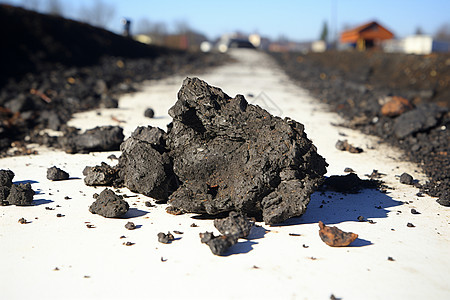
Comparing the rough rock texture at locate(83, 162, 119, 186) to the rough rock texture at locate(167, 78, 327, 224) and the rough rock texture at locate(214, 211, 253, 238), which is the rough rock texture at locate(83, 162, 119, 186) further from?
the rough rock texture at locate(214, 211, 253, 238)

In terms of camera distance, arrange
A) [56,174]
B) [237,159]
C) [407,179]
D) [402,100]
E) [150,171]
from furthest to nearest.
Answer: [402,100] < [407,179] < [56,174] < [150,171] < [237,159]

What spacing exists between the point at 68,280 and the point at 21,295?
1.18 feet

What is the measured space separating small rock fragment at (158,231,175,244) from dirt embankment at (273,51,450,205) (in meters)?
3.49

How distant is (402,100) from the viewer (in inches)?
421

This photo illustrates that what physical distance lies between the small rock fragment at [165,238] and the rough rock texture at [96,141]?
367 centimetres

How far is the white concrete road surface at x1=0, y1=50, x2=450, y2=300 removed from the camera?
11.5 ft

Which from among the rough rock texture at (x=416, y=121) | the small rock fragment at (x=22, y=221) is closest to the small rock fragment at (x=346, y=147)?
the rough rock texture at (x=416, y=121)

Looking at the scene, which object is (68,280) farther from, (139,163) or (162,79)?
(162,79)

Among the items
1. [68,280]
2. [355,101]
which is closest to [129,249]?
[68,280]

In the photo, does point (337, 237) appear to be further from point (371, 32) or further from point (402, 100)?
point (371, 32)

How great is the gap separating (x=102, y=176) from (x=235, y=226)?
2301mm

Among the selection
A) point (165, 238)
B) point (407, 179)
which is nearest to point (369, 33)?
point (407, 179)

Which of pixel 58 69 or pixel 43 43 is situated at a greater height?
pixel 43 43

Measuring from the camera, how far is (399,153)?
8148 mm
